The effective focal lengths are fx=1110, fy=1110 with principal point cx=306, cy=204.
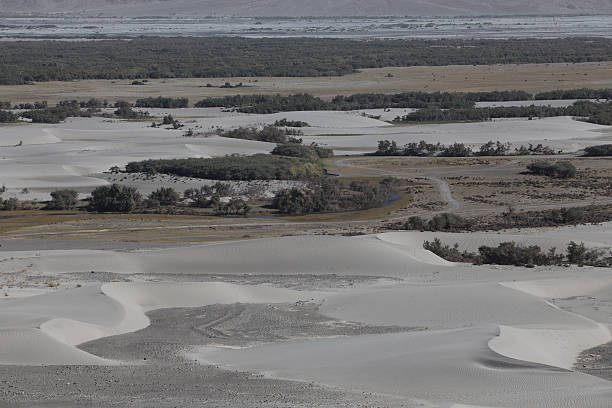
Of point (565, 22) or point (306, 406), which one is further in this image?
point (565, 22)

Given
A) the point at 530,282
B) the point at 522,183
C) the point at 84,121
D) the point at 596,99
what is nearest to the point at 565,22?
the point at 596,99

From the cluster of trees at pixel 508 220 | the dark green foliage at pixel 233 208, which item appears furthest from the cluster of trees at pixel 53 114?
the cluster of trees at pixel 508 220

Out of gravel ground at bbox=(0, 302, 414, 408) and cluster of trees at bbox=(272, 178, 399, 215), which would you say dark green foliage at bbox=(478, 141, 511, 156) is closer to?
cluster of trees at bbox=(272, 178, 399, 215)

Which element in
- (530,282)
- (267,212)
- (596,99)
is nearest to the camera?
(530,282)

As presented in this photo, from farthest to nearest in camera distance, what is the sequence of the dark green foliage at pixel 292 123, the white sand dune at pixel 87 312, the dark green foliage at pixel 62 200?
1. the dark green foliage at pixel 292 123
2. the dark green foliage at pixel 62 200
3. the white sand dune at pixel 87 312

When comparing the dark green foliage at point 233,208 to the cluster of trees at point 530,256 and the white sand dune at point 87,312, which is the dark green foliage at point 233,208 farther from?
the white sand dune at point 87,312

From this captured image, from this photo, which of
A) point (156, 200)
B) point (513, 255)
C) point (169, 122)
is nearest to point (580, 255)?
point (513, 255)

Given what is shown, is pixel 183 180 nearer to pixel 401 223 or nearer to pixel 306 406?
pixel 401 223
